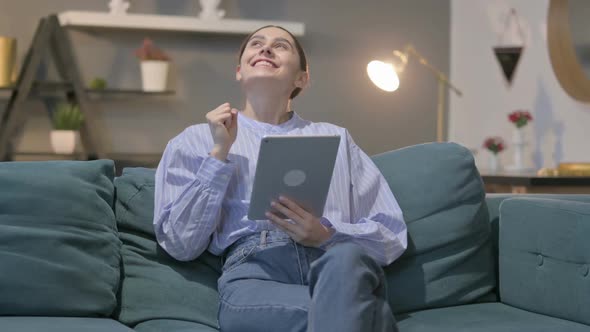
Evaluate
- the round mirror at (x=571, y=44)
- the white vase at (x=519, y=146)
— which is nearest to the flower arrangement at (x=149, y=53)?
the white vase at (x=519, y=146)

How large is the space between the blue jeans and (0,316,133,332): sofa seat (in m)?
0.25

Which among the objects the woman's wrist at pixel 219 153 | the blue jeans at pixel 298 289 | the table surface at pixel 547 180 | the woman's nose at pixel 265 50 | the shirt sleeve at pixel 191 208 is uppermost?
the woman's nose at pixel 265 50

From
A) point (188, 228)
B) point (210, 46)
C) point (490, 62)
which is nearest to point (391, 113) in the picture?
point (490, 62)

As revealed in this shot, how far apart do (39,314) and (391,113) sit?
3795 mm

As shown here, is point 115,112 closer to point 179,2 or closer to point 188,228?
point 179,2

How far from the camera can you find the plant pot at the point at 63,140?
459 cm

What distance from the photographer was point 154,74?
4809 millimetres

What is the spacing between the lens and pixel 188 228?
2072 mm

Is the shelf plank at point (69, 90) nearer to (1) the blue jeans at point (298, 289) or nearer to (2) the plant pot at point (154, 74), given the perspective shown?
(2) the plant pot at point (154, 74)

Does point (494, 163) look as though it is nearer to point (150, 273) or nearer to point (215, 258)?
point (215, 258)

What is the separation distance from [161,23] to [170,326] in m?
3.04

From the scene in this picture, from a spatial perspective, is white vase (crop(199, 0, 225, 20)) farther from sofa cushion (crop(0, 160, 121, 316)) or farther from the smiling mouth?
sofa cushion (crop(0, 160, 121, 316))

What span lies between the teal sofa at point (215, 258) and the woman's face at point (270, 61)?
35cm

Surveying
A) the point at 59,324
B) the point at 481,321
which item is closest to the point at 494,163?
the point at 481,321
